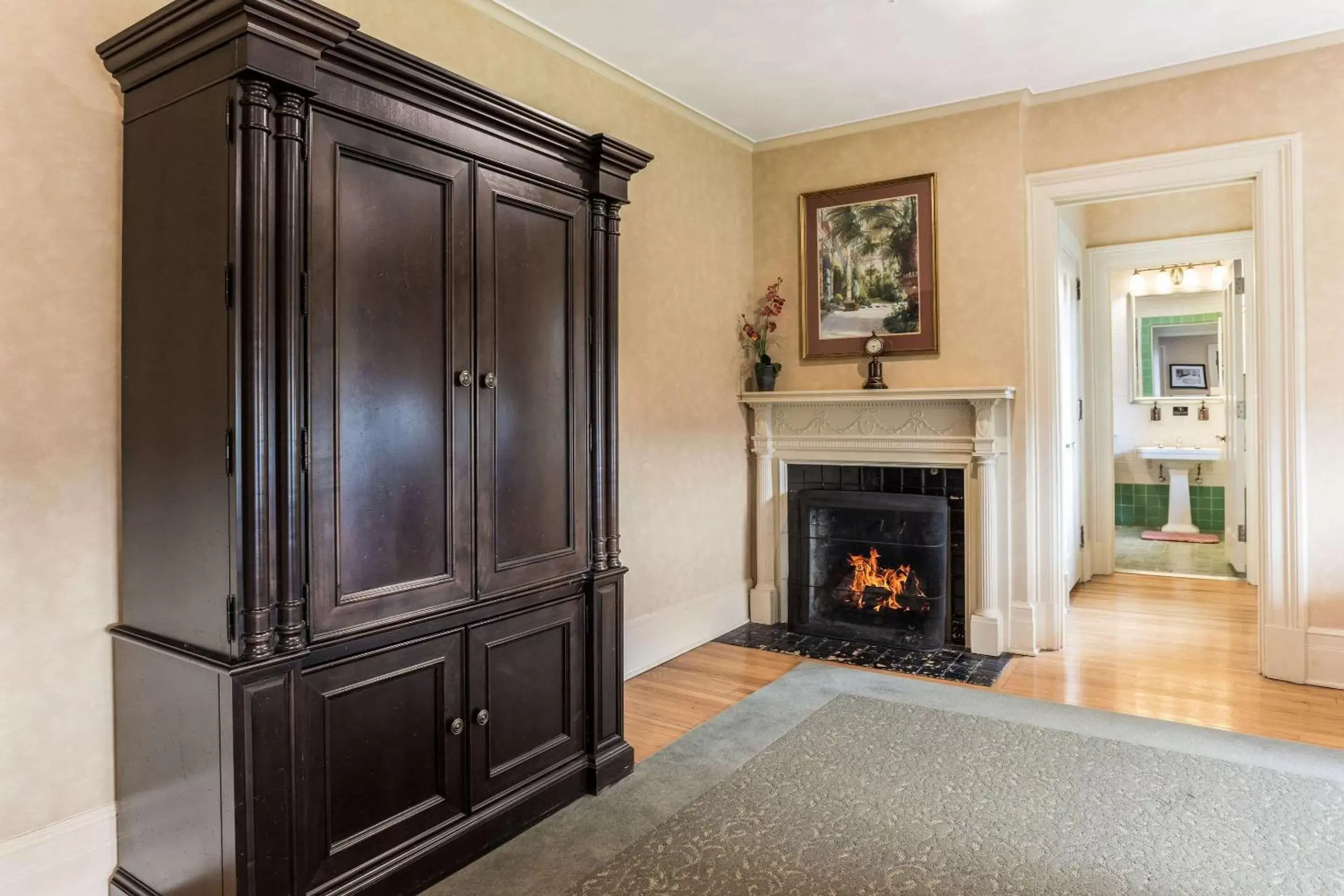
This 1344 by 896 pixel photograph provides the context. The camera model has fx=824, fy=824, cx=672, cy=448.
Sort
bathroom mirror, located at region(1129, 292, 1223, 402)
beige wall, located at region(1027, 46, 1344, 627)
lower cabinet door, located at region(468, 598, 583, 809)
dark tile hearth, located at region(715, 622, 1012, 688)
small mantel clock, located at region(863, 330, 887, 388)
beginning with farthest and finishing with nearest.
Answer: bathroom mirror, located at region(1129, 292, 1223, 402) < small mantel clock, located at region(863, 330, 887, 388) < dark tile hearth, located at region(715, 622, 1012, 688) < beige wall, located at region(1027, 46, 1344, 627) < lower cabinet door, located at region(468, 598, 583, 809)

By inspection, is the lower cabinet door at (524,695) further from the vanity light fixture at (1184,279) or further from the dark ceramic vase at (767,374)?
the vanity light fixture at (1184,279)

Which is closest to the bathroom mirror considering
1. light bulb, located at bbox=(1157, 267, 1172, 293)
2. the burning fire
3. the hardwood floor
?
light bulb, located at bbox=(1157, 267, 1172, 293)

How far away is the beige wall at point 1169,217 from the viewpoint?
538cm

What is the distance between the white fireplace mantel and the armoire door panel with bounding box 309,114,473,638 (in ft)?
8.45

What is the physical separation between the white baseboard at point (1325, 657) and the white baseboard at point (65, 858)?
14.1 feet

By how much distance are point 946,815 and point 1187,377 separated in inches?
273

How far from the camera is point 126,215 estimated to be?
1.96 metres

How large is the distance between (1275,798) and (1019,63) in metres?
2.98

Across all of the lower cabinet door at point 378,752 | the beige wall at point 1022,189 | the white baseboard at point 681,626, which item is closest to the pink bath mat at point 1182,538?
the beige wall at point 1022,189

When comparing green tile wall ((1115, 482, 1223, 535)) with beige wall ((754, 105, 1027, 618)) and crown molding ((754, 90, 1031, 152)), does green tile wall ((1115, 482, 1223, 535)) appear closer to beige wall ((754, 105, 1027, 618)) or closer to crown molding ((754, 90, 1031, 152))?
beige wall ((754, 105, 1027, 618))

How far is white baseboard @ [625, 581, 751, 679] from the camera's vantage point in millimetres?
3771

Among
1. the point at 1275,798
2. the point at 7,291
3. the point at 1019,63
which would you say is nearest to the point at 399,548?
the point at 7,291

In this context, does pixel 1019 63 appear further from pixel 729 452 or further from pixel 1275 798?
pixel 1275 798

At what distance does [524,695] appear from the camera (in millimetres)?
2338
